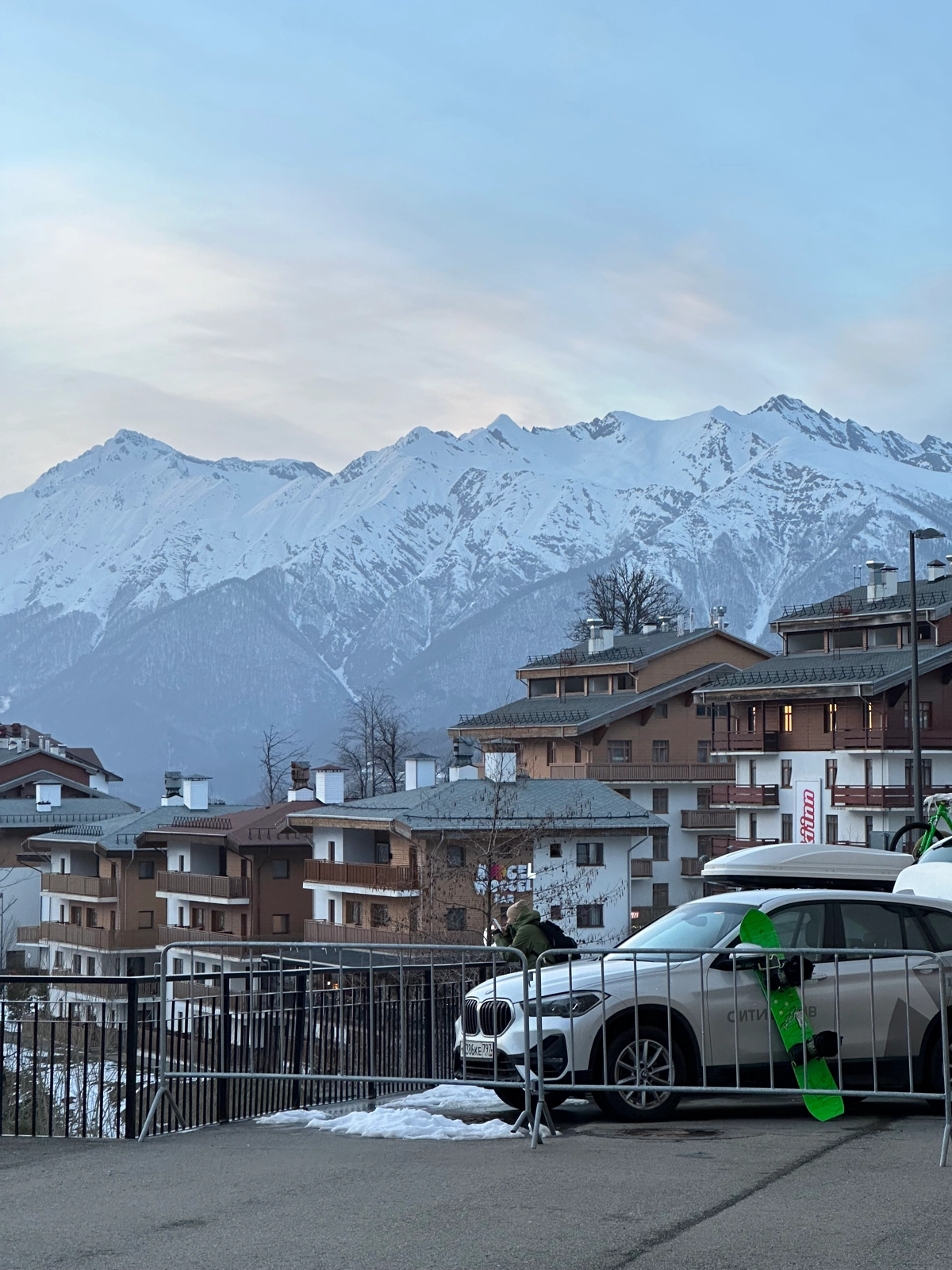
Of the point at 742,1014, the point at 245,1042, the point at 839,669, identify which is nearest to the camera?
the point at 742,1014

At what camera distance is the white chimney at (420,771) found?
67500mm

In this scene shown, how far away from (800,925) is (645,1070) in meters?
1.72

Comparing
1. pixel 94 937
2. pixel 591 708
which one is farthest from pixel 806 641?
pixel 94 937

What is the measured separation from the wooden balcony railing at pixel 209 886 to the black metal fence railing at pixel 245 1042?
47513mm

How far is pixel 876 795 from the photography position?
6353 centimetres

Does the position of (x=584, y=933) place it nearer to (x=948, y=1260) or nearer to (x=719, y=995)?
(x=719, y=995)

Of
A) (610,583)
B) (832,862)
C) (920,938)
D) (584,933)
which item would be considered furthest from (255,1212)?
(610,583)

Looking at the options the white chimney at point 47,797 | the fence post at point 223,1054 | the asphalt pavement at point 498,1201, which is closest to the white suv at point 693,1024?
the asphalt pavement at point 498,1201

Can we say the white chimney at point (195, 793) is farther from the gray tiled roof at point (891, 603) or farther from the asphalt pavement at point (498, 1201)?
the asphalt pavement at point (498, 1201)

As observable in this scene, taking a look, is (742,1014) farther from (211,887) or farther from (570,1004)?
(211,887)

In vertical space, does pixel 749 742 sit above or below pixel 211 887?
above

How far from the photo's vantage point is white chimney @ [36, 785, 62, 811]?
82062 millimetres

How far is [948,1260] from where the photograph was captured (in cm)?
710

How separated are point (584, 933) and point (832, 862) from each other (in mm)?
41929
